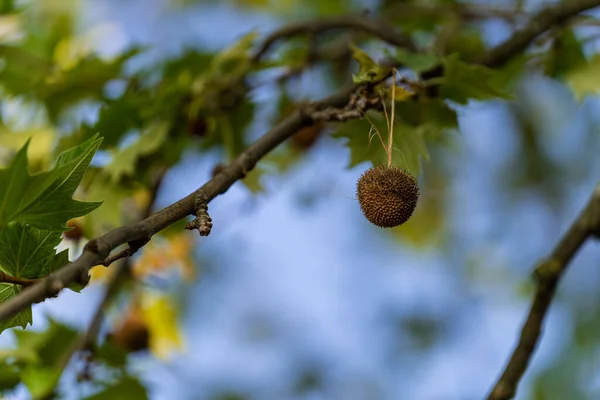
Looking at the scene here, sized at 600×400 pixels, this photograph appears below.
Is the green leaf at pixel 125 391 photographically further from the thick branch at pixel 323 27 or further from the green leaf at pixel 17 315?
the thick branch at pixel 323 27

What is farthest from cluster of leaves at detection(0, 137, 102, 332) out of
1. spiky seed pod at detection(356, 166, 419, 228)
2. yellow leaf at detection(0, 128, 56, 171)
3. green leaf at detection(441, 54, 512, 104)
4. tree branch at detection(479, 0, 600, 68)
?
yellow leaf at detection(0, 128, 56, 171)

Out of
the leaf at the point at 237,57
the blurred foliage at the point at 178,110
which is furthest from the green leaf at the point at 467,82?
the leaf at the point at 237,57

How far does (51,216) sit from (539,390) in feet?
6.55

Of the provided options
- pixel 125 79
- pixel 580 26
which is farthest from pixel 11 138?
pixel 580 26

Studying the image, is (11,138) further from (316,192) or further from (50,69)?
(316,192)

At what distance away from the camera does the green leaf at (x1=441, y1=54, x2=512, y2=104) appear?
64.1 inches

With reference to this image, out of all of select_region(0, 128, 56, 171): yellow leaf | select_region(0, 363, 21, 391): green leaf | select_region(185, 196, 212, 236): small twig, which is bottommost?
select_region(0, 363, 21, 391): green leaf

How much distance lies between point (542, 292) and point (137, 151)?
110 cm

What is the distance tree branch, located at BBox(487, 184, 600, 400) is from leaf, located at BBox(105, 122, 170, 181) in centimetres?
106

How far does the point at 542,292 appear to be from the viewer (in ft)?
5.18

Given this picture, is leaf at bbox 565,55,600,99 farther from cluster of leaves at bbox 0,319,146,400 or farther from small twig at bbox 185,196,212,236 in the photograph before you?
cluster of leaves at bbox 0,319,146,400

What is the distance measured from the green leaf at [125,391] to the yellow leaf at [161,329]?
0.75 m

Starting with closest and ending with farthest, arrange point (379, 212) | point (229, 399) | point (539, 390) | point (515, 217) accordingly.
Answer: point (379, 212) → point (539, 390) → point (515, 217) → point (229, 399)

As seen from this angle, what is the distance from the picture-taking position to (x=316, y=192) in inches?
136
